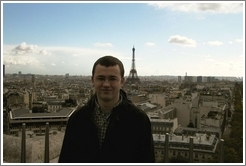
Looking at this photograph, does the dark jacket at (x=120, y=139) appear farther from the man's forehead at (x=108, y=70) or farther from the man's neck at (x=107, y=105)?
the man's forehead at (x=108, y=70)

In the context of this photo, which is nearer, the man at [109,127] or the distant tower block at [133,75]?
the man at [109,127]

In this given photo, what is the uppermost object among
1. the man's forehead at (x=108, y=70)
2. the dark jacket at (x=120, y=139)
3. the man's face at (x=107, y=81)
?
the man's forehead at (x=108, y=70)

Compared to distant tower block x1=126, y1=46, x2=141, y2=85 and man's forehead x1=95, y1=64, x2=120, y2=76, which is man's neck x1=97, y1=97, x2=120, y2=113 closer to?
man's forehead x1=95, y1=64, x2=120, y2=76

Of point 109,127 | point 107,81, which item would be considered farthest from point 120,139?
point 107,81

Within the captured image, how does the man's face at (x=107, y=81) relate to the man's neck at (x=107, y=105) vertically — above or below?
above

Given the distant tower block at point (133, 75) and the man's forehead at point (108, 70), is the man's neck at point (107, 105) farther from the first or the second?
the distant tower block at point (133, 75)

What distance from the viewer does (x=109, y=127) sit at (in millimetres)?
1292

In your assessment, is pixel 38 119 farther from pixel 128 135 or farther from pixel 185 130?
pixel 128 135

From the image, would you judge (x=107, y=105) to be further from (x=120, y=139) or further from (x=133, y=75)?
(x=133, y=75)

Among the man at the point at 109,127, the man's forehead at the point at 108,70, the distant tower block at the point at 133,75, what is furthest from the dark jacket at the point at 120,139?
the distant tower block at the point at 133,75

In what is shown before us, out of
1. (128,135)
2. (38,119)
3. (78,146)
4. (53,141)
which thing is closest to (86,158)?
(78,146)

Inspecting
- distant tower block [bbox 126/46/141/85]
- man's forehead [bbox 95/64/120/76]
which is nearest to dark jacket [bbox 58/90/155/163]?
man's forehead [bbox 95/64/120/76]

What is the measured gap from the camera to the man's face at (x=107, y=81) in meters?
1.25

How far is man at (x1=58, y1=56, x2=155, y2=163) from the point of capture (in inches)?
49.4
